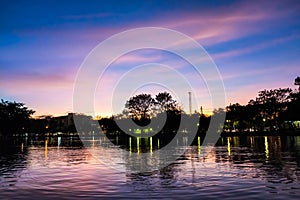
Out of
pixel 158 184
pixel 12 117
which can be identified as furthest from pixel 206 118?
pixel 158 184

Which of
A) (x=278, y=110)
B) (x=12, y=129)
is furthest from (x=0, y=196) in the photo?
A: (x=12, y=129)

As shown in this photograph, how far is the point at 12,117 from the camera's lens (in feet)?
537

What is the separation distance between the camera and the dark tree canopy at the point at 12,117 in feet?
531

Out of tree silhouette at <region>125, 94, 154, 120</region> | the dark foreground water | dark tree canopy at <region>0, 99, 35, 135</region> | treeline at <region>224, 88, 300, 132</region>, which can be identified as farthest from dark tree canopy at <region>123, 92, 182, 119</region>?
the dark foreground water

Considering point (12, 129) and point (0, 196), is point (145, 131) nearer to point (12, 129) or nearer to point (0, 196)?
point (12, 129)

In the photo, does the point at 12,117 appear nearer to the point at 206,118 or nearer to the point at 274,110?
the point at 206,118

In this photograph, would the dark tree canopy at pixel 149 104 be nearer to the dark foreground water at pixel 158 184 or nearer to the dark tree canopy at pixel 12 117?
the dark tree canopy at pixel 12 117

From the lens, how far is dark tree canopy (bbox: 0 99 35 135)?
531ft

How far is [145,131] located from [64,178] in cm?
12034

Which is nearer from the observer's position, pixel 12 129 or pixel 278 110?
pixel 278 110

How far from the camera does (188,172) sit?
21328mm

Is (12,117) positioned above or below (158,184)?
above

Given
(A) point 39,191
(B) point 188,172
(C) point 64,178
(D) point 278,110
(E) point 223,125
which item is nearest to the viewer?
(A) point 39,191

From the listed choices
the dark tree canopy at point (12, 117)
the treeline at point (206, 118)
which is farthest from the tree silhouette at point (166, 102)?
the dark tree canopy at point (12, 117)
